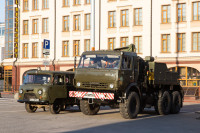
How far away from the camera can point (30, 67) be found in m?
50.6

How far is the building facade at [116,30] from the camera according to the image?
39688mm

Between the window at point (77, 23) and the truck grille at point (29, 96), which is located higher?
the window at point (77, 23)

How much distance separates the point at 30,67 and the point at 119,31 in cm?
1367

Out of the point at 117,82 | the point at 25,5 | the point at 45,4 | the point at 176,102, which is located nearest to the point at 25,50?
the point at 25,5

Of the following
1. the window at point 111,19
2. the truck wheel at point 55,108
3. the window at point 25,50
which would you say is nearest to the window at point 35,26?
the window at point 25,50

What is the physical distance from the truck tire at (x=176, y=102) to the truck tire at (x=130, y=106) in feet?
11.6

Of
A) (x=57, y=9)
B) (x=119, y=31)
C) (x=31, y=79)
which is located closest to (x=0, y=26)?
(x=57, y=9)

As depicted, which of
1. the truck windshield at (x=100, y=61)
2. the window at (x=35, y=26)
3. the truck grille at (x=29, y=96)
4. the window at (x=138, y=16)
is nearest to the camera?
the truck windshield at (x=100, y=61)

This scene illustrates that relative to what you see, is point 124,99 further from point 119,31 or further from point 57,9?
point 57,9

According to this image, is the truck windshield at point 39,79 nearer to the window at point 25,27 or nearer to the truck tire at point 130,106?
the truck tire at point 130,106

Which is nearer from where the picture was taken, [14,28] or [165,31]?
[165,31]

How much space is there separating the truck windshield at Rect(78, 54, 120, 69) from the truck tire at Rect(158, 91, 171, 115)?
3.60 meters

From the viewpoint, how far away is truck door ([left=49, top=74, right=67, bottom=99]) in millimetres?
17280

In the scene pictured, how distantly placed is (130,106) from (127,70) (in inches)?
56.9
